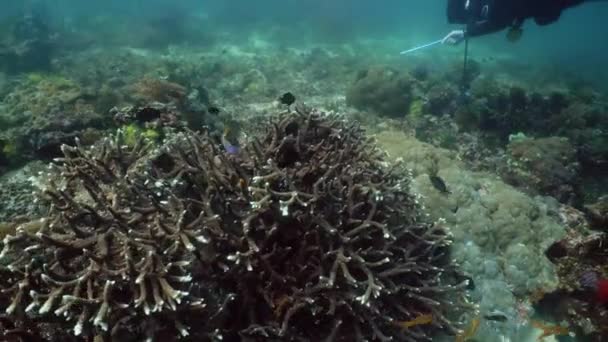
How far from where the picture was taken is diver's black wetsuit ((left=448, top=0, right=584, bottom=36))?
10633 millimetres

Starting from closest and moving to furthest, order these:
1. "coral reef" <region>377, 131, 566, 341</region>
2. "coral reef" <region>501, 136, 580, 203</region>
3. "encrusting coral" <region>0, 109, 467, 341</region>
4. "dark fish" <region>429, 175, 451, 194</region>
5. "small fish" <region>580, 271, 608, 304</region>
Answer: "encrusting coral" <region>0, 109, 467, 341</region> → "small fish" <region>580, 271, 608, 304</region> → "coral reef" <region>377, 131, 566, 341</region> → "dark fish" <region>429, 175, 451, 194</region> → "coral reef" <region>501, 136, 580, 203</region>

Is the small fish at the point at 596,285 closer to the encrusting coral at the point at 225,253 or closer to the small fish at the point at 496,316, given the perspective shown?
the small fish at the point at 496,316

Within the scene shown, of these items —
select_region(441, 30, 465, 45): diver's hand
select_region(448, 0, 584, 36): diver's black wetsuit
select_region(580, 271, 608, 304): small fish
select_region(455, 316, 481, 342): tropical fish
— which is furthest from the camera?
select_region(441, 30, 465, 45): diver's hand

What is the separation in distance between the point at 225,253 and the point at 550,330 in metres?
3.55

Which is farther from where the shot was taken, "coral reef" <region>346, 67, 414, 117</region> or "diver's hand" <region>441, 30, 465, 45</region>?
"coral reef" <region>346, 67, 414, 117</region>

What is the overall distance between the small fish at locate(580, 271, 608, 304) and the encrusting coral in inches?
58.4


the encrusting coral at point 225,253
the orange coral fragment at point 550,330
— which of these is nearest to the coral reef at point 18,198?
the encrusting coral at point 225,253

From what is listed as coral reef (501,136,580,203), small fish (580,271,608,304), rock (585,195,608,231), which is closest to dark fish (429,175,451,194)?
rock (585,195,608,231)

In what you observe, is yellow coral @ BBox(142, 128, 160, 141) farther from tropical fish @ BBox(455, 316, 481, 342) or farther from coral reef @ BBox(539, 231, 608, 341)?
coral reef @ BBox(539, 231, 608, 341)

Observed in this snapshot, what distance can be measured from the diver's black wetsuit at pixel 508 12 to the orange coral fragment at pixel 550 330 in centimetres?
786

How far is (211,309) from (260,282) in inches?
20.9

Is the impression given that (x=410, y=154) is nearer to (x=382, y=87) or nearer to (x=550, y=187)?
(x=550, y=187)

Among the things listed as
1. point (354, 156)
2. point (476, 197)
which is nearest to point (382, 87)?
point (476, 197)

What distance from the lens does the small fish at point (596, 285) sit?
4523mm
